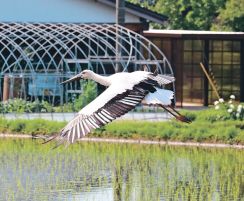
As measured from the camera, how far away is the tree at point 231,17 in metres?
41.8

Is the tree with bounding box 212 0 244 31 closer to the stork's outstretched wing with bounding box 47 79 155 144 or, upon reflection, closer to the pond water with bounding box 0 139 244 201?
the pond water with bounding box 0 139 244 201

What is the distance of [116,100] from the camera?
44.7ft

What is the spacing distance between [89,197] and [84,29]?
16.3 metres

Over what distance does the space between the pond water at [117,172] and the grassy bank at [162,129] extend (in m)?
0.63

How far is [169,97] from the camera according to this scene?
1450 centimetres

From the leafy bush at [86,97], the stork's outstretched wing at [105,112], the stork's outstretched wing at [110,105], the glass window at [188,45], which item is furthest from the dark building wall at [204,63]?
the stork's outstretched wing at [105,112]

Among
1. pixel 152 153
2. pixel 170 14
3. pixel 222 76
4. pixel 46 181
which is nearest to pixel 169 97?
pixel 46 181

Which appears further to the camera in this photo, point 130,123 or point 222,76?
point 222,76

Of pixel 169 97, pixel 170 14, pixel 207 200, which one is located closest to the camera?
pixel 169 97

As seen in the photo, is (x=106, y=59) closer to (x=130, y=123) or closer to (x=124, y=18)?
(x=124, y=18)

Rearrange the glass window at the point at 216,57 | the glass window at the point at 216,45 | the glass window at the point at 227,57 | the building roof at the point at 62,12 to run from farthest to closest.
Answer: the glass window at the point at 227,57, the glass window at the point at 216,57, the glass window at the point at 216,45, the building roof at the point at 62,12

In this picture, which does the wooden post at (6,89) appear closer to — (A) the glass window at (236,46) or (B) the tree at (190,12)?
(A) the glass window at (236,46)

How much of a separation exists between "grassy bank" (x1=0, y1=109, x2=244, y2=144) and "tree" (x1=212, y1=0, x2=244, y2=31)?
50.8 feet

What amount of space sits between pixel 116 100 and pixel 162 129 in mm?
11853
